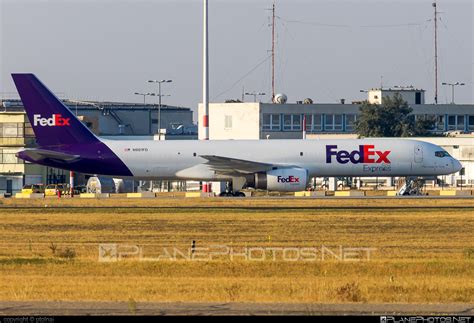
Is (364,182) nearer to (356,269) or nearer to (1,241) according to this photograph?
(1,241)

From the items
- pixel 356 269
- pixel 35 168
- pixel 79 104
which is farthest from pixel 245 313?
pixel 79 104

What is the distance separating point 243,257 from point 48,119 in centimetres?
4451

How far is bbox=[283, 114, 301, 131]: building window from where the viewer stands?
13025 cm

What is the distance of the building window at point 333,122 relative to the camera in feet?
436

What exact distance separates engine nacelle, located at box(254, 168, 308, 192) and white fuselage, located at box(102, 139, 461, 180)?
98cm

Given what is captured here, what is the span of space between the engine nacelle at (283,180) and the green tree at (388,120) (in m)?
59.7

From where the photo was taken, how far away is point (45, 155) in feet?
245

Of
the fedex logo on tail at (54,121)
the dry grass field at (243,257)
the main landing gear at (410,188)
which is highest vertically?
the fedex logo on tail at (54,121)

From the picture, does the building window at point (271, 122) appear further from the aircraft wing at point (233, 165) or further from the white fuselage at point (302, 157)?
the aircraft wing at point (233, 165)

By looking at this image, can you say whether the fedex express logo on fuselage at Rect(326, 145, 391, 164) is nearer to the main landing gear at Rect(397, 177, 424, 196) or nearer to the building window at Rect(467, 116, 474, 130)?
the main landing gear at Rect(397, 177, 424, 196)

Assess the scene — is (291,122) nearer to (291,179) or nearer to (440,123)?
(440,123)

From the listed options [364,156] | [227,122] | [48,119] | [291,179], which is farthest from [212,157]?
[227,122]

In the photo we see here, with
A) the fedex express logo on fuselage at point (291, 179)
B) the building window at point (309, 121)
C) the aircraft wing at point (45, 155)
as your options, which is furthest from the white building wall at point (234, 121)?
the fedex express logo on fuselage at point (291, 179)

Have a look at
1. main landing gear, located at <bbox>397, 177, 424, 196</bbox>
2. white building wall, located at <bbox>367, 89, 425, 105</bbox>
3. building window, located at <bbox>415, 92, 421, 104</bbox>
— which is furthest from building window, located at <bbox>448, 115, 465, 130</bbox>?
main landing gear, located at <bbox>397, 177, 424, 196</bbox>
